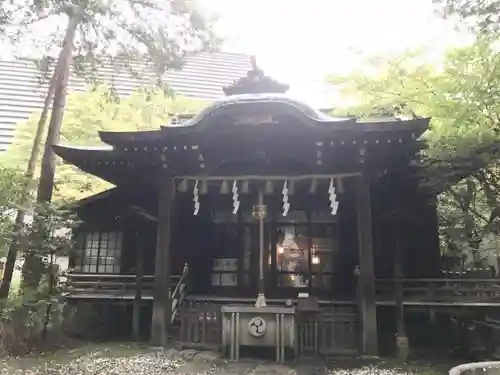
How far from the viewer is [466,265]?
15.2m

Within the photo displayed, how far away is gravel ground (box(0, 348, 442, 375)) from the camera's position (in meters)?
7.35

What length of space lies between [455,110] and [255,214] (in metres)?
5.25

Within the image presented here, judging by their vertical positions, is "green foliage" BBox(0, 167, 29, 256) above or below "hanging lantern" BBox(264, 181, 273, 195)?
below

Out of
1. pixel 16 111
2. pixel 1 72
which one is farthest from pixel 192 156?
pixel 1 72

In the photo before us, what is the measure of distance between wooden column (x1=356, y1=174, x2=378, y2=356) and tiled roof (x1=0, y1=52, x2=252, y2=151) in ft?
36.0

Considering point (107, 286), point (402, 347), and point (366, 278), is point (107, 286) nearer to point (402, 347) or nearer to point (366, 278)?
point (366, 278)

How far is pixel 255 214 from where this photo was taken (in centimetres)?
990

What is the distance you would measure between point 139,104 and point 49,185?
6.20m

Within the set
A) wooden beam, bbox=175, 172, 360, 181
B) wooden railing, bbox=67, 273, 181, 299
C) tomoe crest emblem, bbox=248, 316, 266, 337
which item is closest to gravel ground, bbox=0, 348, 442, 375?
tomoe crest emblem, bbox=248, 316, 266, 337

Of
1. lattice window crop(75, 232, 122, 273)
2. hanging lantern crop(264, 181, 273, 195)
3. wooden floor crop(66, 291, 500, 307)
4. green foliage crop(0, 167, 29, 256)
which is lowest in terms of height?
wooden floor crop(66, 291, 500, 307)

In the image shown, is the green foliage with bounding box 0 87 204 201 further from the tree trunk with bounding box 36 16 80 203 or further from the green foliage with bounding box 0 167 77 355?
the green foliage with bounding box 0 167 77 355

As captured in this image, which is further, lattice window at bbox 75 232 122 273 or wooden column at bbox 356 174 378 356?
lattice window at bbox 75 232 122 273

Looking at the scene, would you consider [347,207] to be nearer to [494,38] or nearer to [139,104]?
[494,38]

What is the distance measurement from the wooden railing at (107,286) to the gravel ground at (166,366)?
106 inches
